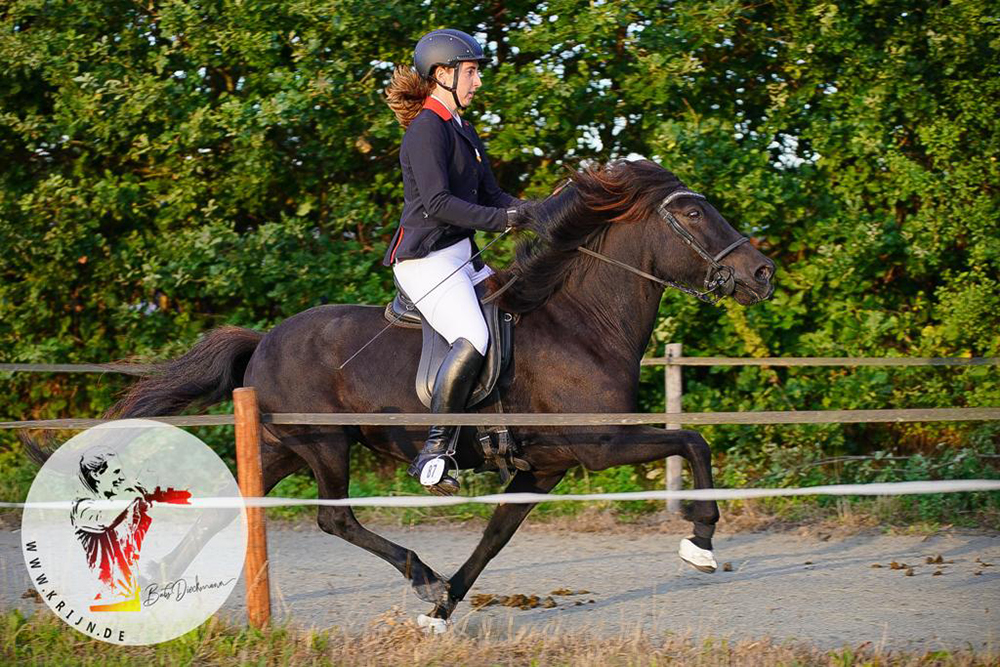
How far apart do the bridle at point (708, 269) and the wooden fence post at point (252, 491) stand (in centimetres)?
185

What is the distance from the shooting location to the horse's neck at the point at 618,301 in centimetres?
507

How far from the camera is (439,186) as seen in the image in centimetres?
487

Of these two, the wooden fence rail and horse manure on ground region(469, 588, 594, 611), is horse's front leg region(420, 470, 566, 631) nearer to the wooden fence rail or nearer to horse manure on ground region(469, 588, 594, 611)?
horse manure on ground region(469, 588, 594, 611)

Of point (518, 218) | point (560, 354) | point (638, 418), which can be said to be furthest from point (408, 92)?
A: point (638, 418)

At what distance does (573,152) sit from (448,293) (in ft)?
13.1

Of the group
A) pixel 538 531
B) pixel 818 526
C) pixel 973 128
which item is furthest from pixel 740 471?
pixel 973 128


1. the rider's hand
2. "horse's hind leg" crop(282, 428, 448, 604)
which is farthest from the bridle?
"horse's hind leg" crop(282, 428, 448, 604)

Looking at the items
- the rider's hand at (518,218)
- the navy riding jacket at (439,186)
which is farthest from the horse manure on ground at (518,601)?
the rider's hand at (518,218)

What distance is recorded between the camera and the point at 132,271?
28.1 feet

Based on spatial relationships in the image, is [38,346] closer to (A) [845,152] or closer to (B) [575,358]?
(B) [575,358]

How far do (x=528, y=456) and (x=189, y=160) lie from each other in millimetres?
4683

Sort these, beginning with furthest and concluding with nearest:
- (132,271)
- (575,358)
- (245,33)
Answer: (132,271)
(245,33)
(575,358)

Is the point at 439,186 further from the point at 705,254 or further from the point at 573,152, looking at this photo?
the point at 573,152

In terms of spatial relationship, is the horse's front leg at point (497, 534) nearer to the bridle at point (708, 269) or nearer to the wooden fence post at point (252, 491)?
the wooden fence post at point (252, 491)
